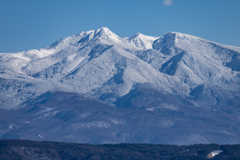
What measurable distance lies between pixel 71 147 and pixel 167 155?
25497 millimetres

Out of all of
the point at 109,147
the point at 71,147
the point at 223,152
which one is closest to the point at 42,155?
the point at 71,147

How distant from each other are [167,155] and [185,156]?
8.29m

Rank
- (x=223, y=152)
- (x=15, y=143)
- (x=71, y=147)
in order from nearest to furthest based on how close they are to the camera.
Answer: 1. (x=223, y=152)
2. (x=15, y=143)
3. (x=71, y=147)

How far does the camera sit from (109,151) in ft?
484

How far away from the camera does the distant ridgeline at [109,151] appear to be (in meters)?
130

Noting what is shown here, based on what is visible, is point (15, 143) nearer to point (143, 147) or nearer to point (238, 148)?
point (143, 147)

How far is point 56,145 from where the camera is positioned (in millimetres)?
150125

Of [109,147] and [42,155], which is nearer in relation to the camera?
[42,155]

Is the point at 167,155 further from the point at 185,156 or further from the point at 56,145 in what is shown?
the point at 56,145

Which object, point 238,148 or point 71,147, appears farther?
point 71,147

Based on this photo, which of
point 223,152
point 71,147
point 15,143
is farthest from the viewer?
point 71,147

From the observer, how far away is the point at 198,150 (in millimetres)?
133000

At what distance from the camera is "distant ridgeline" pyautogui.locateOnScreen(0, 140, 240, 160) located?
426 ft

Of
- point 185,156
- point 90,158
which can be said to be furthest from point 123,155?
point 185,156
